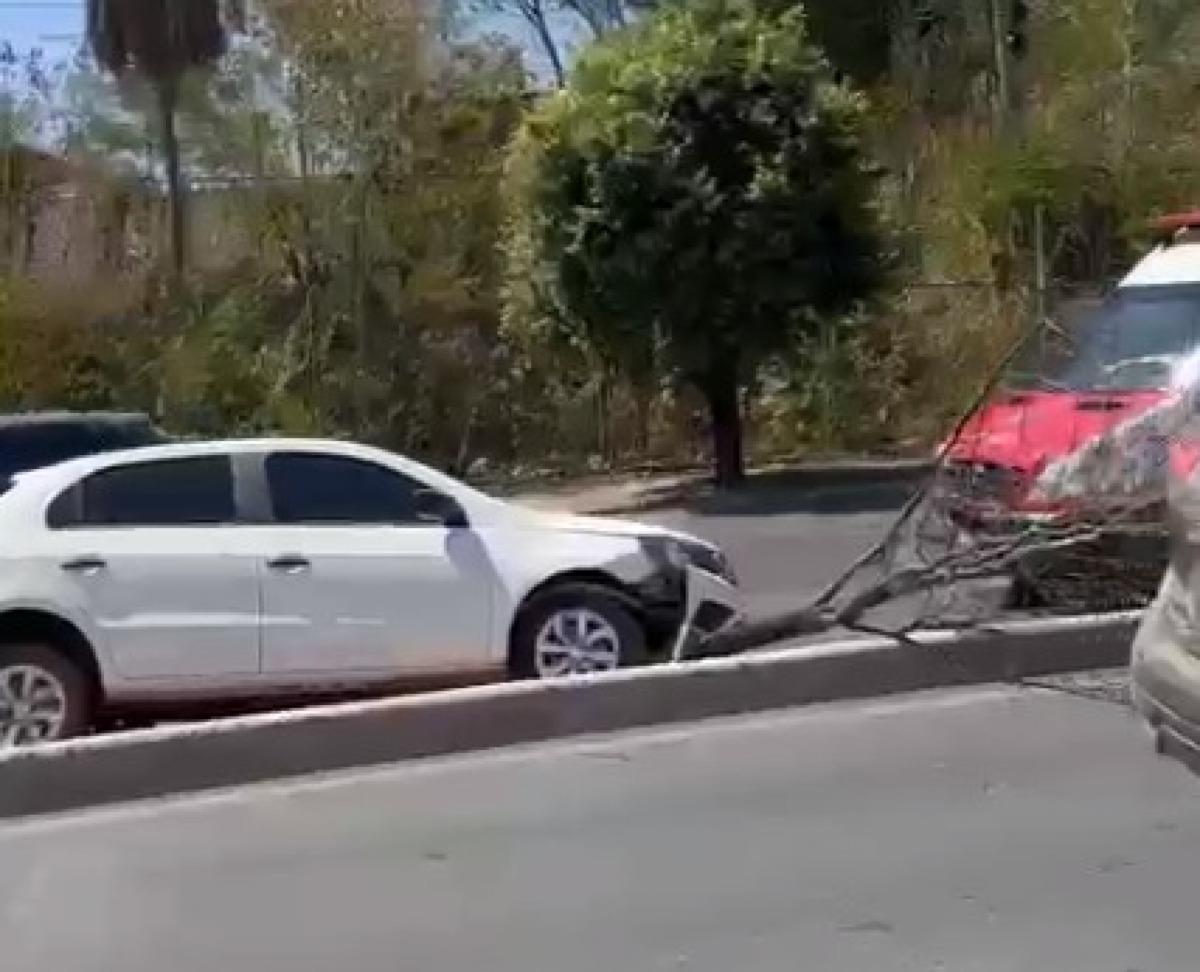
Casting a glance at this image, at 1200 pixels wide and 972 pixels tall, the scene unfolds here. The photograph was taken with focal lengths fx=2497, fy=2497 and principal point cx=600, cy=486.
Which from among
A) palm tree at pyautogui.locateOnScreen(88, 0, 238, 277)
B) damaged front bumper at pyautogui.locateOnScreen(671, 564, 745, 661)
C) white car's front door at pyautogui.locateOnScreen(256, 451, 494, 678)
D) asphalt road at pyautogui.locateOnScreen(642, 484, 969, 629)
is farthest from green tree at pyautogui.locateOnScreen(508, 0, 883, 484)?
white car's front door at pyautogui.locateOnScreen(256, 451, 494, 678)

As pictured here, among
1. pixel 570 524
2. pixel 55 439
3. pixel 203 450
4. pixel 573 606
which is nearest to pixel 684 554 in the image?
pixel 570 524

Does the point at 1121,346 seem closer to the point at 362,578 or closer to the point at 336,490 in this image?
the point at 336,490

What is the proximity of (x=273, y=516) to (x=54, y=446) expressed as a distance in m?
4.80

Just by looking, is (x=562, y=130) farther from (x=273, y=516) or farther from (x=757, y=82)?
(x=273, y=516)

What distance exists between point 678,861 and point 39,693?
3.84 metres

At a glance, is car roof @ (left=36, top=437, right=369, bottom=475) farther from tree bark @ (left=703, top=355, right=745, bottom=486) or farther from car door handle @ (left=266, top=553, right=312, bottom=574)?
tree bark @ (left=703, top=355, right=745, bottom=486)

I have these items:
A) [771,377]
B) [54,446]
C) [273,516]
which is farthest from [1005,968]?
[771,377]

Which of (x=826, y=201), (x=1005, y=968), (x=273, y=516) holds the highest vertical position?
(x=826, y=201)

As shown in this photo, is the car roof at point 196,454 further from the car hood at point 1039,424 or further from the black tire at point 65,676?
the car hood at point 1039,424

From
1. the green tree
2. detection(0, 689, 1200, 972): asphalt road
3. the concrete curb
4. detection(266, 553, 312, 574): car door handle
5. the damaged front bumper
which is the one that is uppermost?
the green tree

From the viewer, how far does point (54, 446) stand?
50.9ft

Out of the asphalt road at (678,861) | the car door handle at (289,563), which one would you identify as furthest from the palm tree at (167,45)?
the asphalt road at (678,861)

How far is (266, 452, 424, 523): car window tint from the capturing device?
1121cm

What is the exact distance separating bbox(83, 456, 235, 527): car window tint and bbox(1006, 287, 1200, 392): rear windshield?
5310mm
